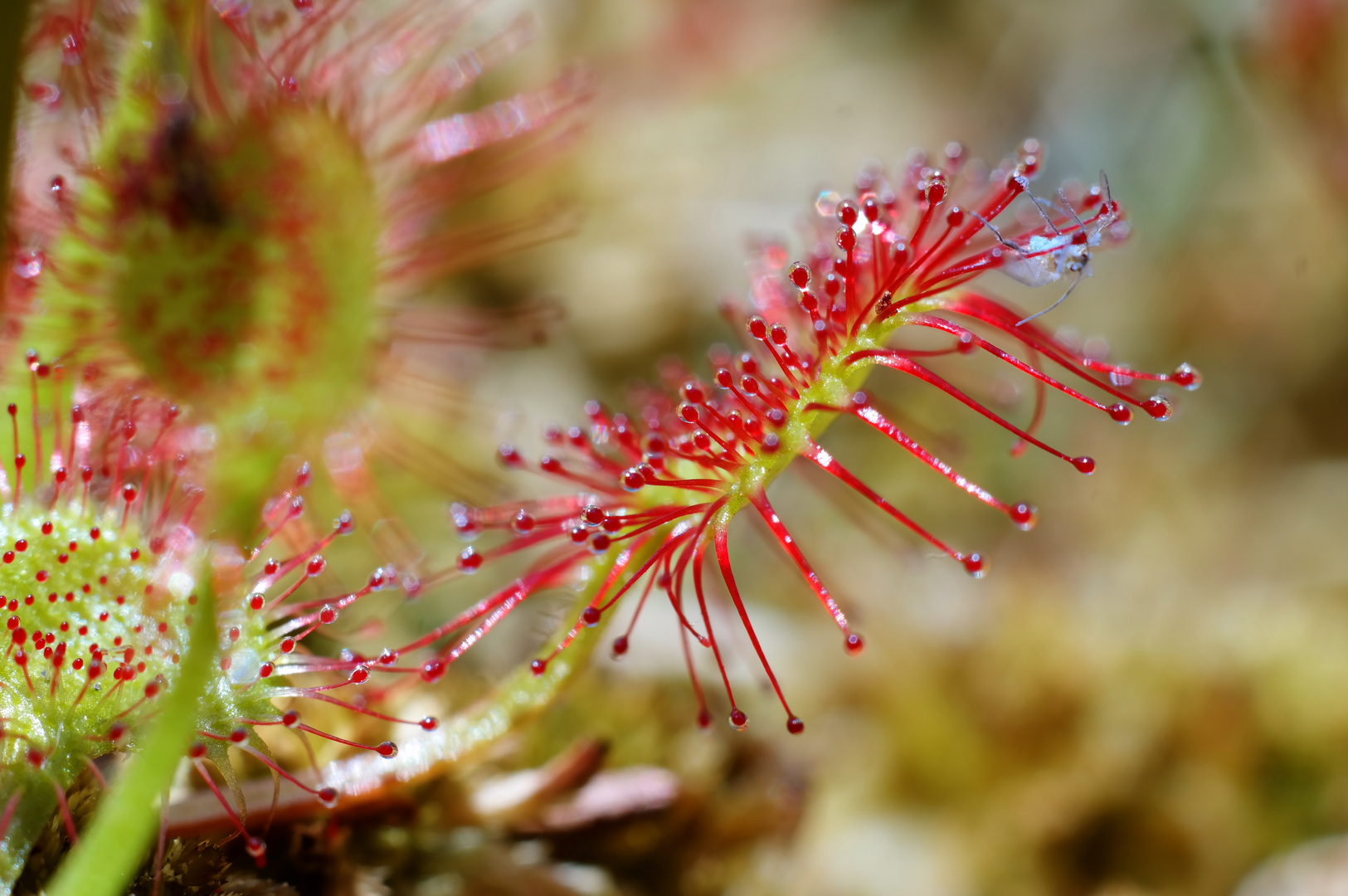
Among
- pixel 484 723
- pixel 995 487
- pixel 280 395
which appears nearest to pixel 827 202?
pixel 484 723

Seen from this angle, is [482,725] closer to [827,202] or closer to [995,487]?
[827,202]

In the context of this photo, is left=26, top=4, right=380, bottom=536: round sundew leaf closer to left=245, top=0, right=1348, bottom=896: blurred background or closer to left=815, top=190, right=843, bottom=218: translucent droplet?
left=245, top=0, right=1348, bottom=896: blurred background

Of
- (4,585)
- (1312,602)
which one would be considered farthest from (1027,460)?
(4,585)

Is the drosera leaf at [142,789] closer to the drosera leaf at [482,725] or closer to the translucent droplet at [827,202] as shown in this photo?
the drosera leaf at [482,725]

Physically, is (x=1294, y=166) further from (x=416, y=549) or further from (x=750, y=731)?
(x=416, y=549)

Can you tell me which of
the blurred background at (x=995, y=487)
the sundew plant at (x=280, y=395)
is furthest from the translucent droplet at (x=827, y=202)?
the blurred background at (x=995, y=487)
